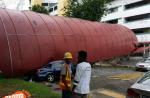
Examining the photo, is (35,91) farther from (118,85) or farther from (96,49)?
(96,49)

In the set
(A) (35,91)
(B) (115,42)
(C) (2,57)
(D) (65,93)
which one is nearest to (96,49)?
(B) (115,42)

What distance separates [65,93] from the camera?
968 centimetres

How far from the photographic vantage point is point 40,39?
24703 mm

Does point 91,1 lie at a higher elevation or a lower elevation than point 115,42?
higher

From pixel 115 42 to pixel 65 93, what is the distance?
25893 mm

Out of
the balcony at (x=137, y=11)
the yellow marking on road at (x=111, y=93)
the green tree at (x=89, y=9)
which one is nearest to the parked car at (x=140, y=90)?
the yellow marking on road at (x=111, y=93)

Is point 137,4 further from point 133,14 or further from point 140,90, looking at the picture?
point 140,90

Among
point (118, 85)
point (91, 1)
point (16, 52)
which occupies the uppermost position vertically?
point (91, 1)

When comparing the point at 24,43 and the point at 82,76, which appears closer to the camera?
the point at 82,76

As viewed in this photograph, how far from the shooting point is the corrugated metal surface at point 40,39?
73.8 ft

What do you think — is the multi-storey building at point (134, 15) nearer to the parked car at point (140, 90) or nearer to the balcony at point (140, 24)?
the balcony at point (140, 24)

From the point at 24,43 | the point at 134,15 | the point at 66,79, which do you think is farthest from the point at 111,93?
the point at 134,15

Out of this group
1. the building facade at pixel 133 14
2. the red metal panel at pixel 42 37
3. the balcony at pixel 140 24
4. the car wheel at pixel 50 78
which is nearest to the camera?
the car wheel at pixel 50 78

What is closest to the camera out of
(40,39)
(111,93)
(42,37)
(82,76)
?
(82,76)
